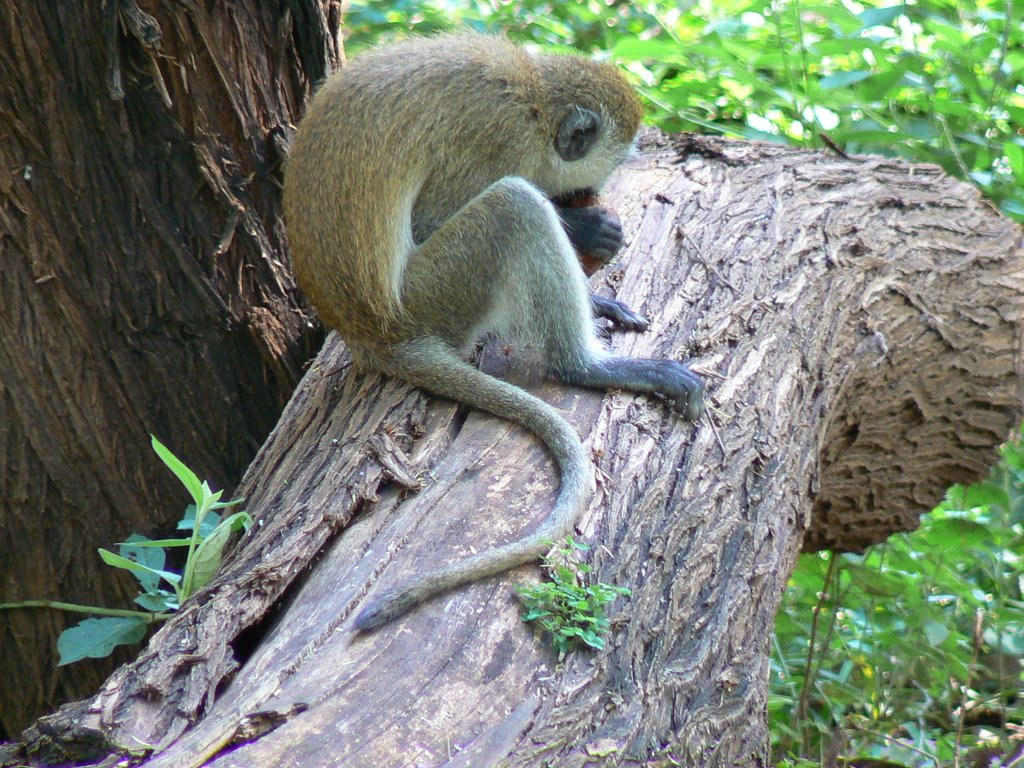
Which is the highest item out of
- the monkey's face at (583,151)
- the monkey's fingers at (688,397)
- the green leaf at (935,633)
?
the monkey's face at (583,151)

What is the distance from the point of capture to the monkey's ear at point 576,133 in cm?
393

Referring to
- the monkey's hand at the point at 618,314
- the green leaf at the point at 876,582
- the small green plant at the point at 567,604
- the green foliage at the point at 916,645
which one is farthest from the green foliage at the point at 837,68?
the small green plant at the point at 567,604

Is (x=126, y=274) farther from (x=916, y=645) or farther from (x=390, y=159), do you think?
(x=916, y=645)

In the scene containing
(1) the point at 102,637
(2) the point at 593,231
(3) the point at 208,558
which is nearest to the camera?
(3) the point at 208,558

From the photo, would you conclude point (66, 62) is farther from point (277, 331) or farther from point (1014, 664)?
point (1014, 664)

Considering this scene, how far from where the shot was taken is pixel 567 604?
245 cm

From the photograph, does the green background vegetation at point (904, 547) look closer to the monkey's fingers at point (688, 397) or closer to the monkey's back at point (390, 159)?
the monkey's back at point (390, 159)

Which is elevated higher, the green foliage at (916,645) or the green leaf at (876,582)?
the green leaf at (876,582)

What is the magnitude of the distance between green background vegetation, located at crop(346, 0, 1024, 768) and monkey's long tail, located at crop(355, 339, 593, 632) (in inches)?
70.1

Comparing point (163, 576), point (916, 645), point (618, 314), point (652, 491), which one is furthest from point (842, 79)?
point (163, 576)

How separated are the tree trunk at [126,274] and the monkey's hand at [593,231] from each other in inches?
47.6

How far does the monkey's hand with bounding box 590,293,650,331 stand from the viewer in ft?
12.0

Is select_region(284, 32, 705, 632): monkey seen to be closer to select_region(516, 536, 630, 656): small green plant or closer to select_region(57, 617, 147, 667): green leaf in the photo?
select_region(516, 536, 630, 656): small green plant

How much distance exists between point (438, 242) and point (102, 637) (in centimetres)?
162
